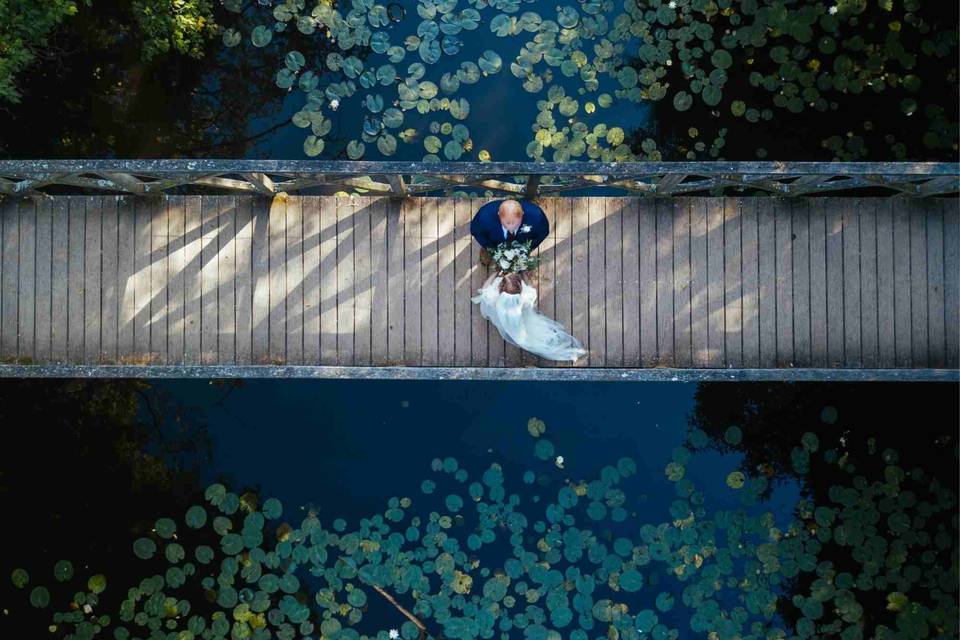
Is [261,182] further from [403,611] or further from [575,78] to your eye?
[403,611]

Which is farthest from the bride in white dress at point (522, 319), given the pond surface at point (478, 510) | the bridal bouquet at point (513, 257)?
the pond surface at point (478, 510)

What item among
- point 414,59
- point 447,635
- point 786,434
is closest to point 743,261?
point 786,434

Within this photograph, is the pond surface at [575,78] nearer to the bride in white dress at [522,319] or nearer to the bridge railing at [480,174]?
the bridge railing at [480,174]

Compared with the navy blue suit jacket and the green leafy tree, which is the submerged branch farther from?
the green leafy tree

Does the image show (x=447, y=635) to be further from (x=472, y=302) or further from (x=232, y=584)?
(x=472, y=302)

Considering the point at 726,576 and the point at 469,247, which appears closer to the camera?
the point at 469,247

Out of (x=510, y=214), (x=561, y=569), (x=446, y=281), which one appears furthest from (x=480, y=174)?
(x=561, y=569)
